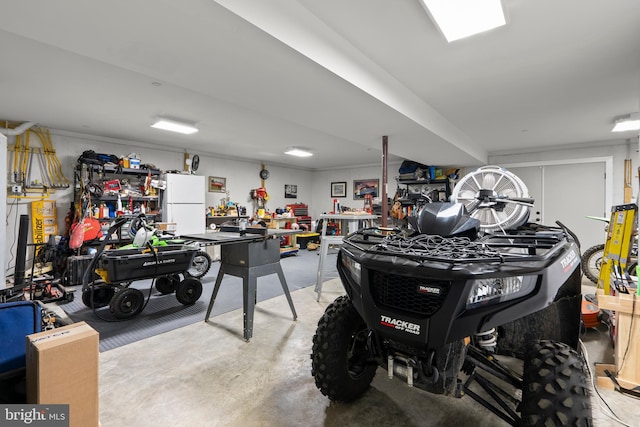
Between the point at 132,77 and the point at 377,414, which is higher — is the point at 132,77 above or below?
above

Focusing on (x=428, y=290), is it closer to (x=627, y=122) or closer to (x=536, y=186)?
(x=627, y=122)

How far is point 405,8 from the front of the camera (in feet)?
6.52

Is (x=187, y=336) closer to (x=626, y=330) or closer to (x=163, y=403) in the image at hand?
(x=163, y=403)

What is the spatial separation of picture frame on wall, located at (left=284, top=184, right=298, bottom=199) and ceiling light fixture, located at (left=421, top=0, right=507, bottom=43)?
24.2 ft

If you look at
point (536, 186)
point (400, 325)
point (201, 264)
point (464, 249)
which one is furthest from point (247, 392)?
point (536, 186)

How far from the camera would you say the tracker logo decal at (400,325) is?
1127 millimetres

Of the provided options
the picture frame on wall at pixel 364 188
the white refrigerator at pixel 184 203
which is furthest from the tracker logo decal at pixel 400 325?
the picture frame on wall at pixel 364 188

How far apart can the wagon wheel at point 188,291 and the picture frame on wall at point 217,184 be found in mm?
3946

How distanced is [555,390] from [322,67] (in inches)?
89.7

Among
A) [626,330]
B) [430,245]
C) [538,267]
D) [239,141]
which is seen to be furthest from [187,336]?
[239,141]

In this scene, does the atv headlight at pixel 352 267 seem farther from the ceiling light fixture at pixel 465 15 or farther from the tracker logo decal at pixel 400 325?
the ceiling light fixture at pixel 465 15

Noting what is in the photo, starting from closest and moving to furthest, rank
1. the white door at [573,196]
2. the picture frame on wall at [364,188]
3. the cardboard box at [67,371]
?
the cardboard box at [67,371]
the white door at [573,196]
the picture frame on wall at [364,188]

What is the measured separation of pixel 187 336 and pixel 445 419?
2306mm

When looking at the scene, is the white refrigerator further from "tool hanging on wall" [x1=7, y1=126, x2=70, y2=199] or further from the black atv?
the black atv
